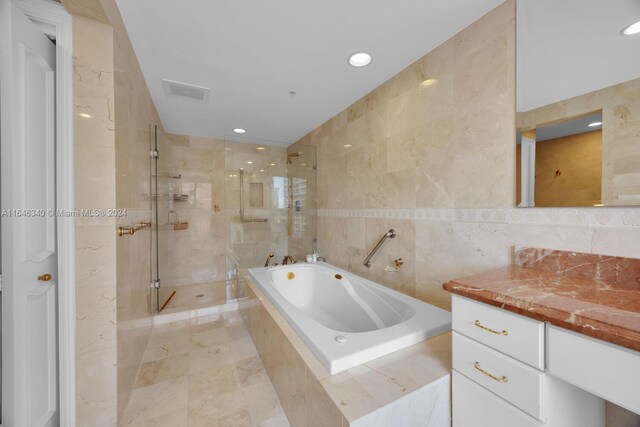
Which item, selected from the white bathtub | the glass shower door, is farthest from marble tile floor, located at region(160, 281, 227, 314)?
the white bathtub

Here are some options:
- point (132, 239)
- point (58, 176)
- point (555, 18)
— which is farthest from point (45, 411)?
point (555, 18)

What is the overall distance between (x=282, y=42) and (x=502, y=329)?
6.21 feet

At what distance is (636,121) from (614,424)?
1156 mm

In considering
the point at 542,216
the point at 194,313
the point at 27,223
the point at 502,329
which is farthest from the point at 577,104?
the point at 194,313

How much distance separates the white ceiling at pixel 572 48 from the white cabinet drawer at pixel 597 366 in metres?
1.03

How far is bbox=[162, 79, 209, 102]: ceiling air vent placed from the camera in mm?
2006

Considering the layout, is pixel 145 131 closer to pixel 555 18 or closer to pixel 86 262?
pixel 86 262

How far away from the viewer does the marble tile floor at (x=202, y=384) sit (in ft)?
4.43

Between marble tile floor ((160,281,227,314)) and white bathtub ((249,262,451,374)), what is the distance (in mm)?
906

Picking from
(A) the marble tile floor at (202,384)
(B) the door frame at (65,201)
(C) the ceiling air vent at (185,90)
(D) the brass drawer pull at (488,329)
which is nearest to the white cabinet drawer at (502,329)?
(D) the brass drawer pull at (488,329)

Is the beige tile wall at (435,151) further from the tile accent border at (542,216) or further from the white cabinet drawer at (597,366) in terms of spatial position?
the white cabinet drawer at (597,366)

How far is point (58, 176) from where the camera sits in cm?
110

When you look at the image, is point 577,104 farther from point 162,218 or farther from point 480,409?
point 162,218

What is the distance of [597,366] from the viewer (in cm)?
59
